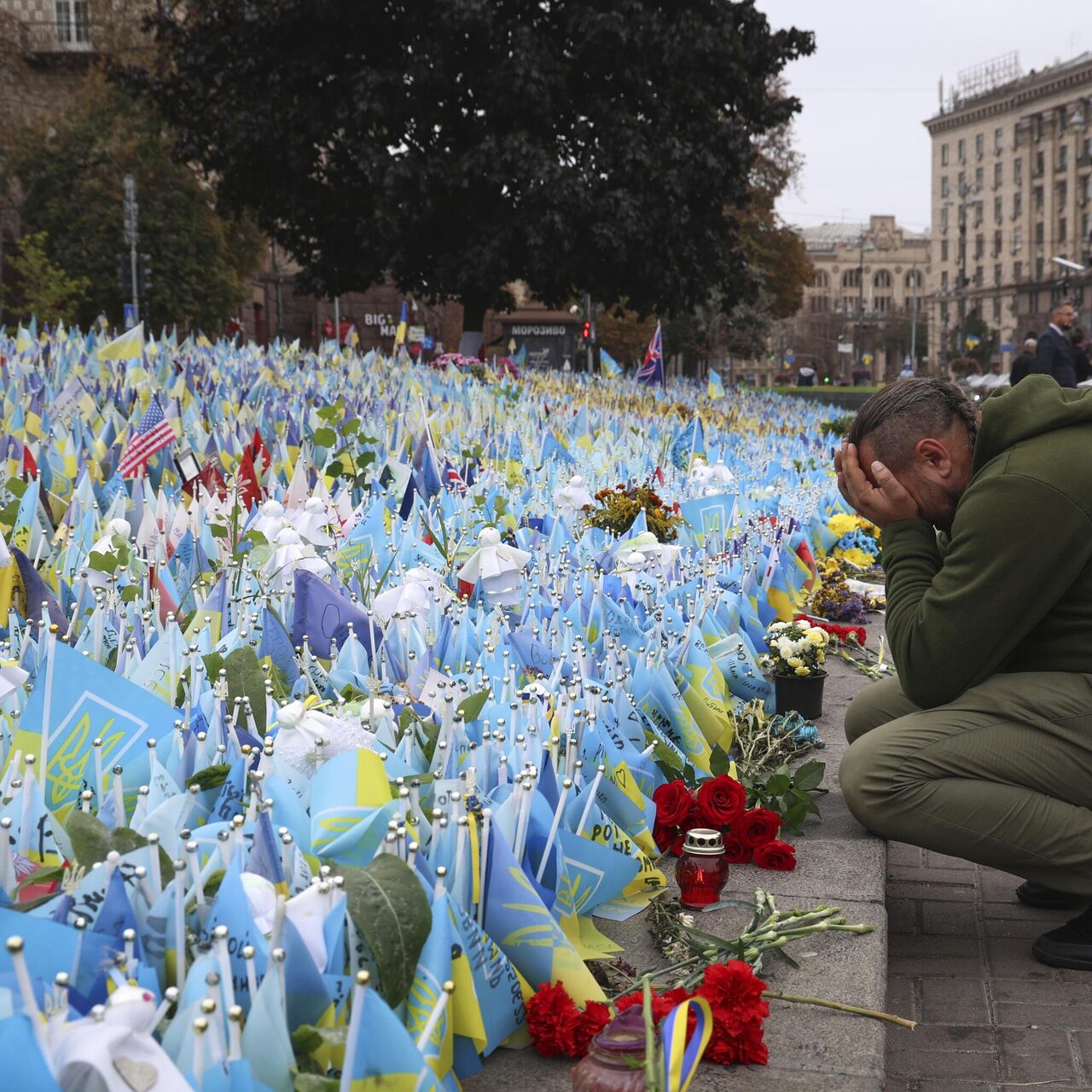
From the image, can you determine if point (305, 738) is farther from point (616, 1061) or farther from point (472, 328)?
point (472, 328)

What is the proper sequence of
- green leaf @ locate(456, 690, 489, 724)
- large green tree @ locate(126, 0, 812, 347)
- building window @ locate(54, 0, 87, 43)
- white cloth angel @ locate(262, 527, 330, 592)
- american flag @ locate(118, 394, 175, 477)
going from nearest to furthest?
green leaf @ locate(456, 690, 489, 724)
white cloth angel @ locate(262, 527, 330, 592)
american flag @ locate(118, 394, 175, 477)
large green tree @ locate(126, 0, 812, 347)
building window @ locate(54, 0, 87, 43)

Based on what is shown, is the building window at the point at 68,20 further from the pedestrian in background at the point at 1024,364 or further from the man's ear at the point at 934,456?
the man's ear at the point at 934,456

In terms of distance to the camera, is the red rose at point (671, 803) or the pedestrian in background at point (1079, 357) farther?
the pedestrian in background at point (1079, 357)

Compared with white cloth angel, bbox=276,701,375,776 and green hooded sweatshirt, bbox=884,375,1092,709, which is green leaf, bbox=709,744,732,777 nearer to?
green hooded sweatshirt, bbox=884,375,1092,709

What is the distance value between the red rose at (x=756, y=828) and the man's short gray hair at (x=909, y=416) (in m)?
0.86

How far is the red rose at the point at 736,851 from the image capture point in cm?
280

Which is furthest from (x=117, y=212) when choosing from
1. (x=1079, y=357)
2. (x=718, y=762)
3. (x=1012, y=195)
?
(x=1012, y=195)

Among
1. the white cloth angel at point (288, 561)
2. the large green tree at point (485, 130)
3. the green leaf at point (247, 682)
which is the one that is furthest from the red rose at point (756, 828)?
the large green tree at point (485, 130)

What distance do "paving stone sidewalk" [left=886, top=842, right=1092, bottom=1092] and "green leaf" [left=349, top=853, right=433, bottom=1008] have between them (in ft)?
3.56

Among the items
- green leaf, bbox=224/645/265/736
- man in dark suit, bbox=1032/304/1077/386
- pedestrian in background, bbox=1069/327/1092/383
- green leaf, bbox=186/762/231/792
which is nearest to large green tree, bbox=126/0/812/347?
pedestrian in background, bbox=1069/327/1092/383

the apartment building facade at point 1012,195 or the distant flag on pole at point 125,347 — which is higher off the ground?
the apartment building facade at point 1012,195

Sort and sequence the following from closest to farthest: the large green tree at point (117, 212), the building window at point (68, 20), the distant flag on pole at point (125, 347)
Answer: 1. the distant flag on pole at point (125, 347)
2. the large green tree at point (117, 212)
3. the building window at point (68, 20)

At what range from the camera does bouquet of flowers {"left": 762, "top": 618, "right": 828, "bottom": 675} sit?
396 centimetres

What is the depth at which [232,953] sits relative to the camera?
166 cm
